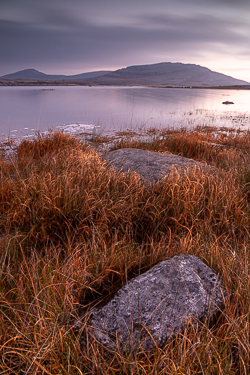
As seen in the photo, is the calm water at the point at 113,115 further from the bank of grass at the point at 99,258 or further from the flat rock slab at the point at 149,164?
the bank of grass at the point at 99,258

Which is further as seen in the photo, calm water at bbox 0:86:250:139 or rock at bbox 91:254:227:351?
calm water at bbox 0:86:250:139

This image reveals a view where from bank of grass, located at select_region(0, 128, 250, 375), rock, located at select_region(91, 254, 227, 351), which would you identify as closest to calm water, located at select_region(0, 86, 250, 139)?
bank of grass, located at select_region(0, 128, 250, 375)

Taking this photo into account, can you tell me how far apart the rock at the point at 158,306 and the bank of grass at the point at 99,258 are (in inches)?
2.7

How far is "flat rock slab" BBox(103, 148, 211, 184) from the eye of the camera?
3.79m

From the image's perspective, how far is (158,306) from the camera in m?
1.49

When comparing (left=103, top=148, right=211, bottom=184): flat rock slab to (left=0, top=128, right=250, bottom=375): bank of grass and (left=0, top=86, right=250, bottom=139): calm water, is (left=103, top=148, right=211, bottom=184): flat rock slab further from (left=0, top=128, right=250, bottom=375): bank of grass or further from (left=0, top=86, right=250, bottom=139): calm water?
(left=0, top=86, right=250, bottom=139): calm water

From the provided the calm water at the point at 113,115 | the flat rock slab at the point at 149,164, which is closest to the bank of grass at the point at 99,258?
the flat rock slab at the point at 149,164

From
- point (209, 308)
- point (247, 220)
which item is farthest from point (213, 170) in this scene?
point (209, 308)

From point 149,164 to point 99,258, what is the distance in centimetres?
A: 245

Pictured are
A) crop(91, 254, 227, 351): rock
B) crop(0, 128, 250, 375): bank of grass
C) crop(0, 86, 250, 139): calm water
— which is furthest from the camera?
crop(0, 86, 250, 139): calm water

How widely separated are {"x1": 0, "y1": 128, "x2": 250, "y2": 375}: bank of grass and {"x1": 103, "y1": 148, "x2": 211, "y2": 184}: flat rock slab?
34 cm

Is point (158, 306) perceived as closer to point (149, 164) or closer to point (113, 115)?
point (149, 164)

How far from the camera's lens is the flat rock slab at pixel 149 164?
3787 millimetres

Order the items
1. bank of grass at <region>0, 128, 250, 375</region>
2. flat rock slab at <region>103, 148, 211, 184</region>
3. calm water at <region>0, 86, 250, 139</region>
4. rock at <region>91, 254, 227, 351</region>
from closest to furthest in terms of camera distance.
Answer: bank of grass at <region>0, 128, 250, 375</region> → rock at <region>91, 254, 227, 351</region> → flat rock slab at <region>103, 148, 211, 184</region> → calm water at <region>0, 86, 250, 139</region>
